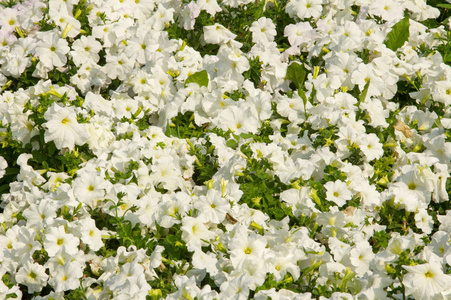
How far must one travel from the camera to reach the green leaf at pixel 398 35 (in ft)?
14.2

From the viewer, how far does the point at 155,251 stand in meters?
2.76

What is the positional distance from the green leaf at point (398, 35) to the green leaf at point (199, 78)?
5.39 feet

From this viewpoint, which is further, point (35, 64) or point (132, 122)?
point (35, 64)

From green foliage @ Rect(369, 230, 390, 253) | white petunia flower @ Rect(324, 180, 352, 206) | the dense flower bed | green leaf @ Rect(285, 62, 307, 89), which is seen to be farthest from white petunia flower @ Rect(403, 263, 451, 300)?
green leaf @ Rect(285, 62, 307, 89)

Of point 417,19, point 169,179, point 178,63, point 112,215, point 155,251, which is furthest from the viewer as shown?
point 417,19

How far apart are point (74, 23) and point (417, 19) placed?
3.18 meters

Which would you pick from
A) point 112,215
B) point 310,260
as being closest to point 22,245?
point 112,215

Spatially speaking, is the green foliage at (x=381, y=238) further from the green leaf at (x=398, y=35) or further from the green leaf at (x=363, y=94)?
the green leaf at (x=398, y=35)

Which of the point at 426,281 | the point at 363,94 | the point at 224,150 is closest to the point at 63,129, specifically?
the point at 224,150

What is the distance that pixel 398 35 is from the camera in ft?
14.2

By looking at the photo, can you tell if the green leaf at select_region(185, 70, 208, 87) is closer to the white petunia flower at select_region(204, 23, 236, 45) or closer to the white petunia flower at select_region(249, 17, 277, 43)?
the white petunia flower at select_region(204, 23, 236, 45)

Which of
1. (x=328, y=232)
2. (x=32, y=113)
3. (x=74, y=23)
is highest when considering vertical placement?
(x=74, y=23)

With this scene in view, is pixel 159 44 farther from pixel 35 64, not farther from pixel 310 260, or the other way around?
pixel 310 260

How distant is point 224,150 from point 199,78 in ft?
2.54
